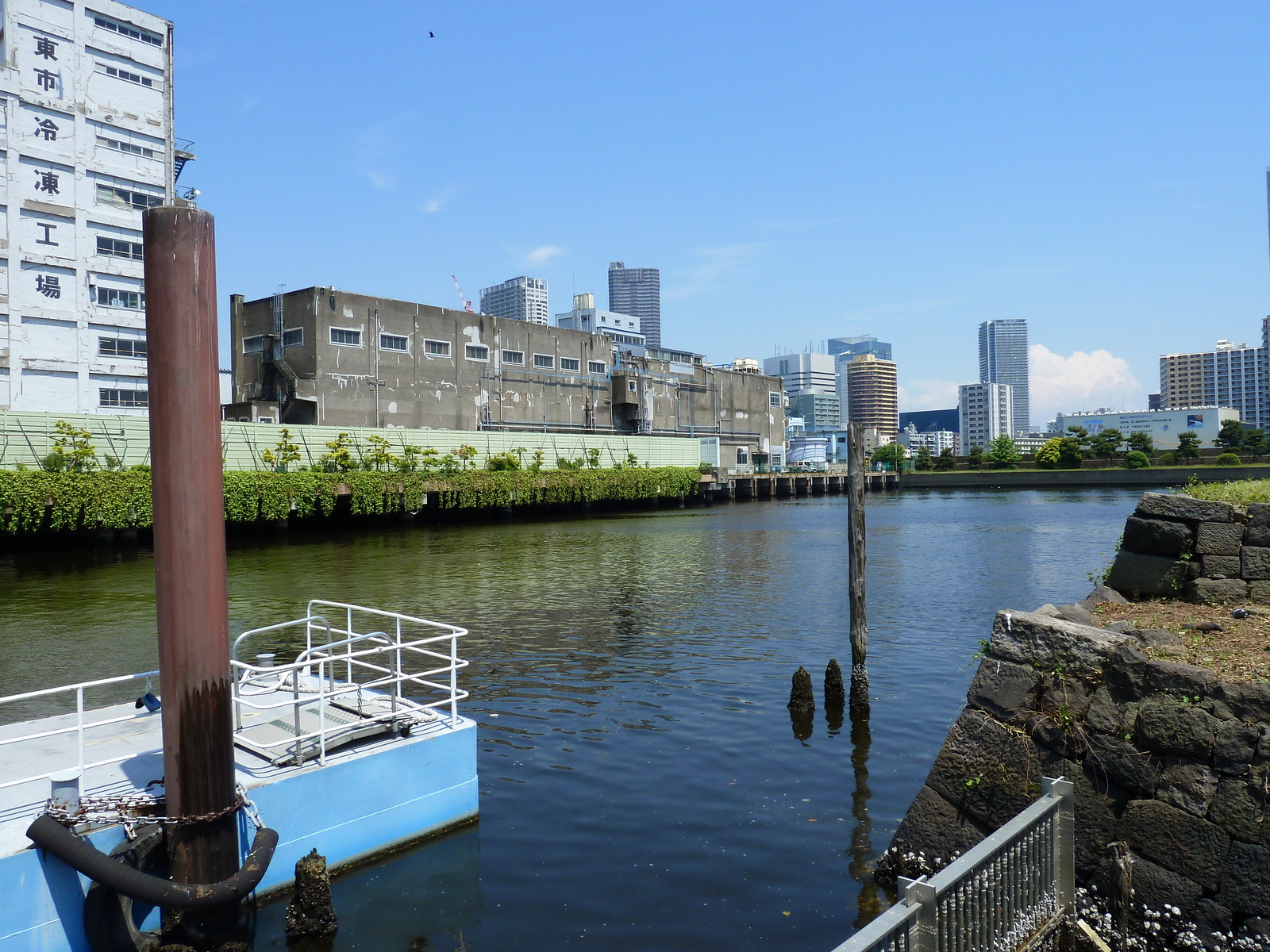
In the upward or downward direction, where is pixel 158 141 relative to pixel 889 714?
upward

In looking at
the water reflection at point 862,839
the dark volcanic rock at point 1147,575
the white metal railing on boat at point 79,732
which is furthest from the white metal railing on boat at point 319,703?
the dark volcanic rock at point 1147,575

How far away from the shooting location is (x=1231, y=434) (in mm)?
113750

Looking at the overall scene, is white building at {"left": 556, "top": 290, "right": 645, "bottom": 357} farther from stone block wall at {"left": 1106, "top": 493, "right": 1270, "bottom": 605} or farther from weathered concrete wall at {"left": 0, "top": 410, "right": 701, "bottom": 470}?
stone block wall at {"left": 1106, "top": 493, "right": 1270, "bottom": 605}

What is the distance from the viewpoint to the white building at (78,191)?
211 feet

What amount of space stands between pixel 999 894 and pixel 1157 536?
6434 mm

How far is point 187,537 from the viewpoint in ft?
21.4

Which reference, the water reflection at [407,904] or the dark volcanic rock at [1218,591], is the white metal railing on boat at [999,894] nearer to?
the water reflection at [407,904]

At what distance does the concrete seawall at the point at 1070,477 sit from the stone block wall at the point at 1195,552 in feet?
304

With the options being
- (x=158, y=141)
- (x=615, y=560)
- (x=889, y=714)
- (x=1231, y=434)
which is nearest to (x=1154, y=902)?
(x=889, y=714)

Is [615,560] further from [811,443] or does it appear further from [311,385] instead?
[811,443]

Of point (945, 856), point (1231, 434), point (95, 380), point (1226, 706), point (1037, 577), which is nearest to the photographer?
point (1226, 706)

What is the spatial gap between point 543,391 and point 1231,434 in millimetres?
92630

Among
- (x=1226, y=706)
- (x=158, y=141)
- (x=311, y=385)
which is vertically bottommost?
(x=1226, y=706)

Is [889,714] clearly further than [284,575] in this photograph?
No
